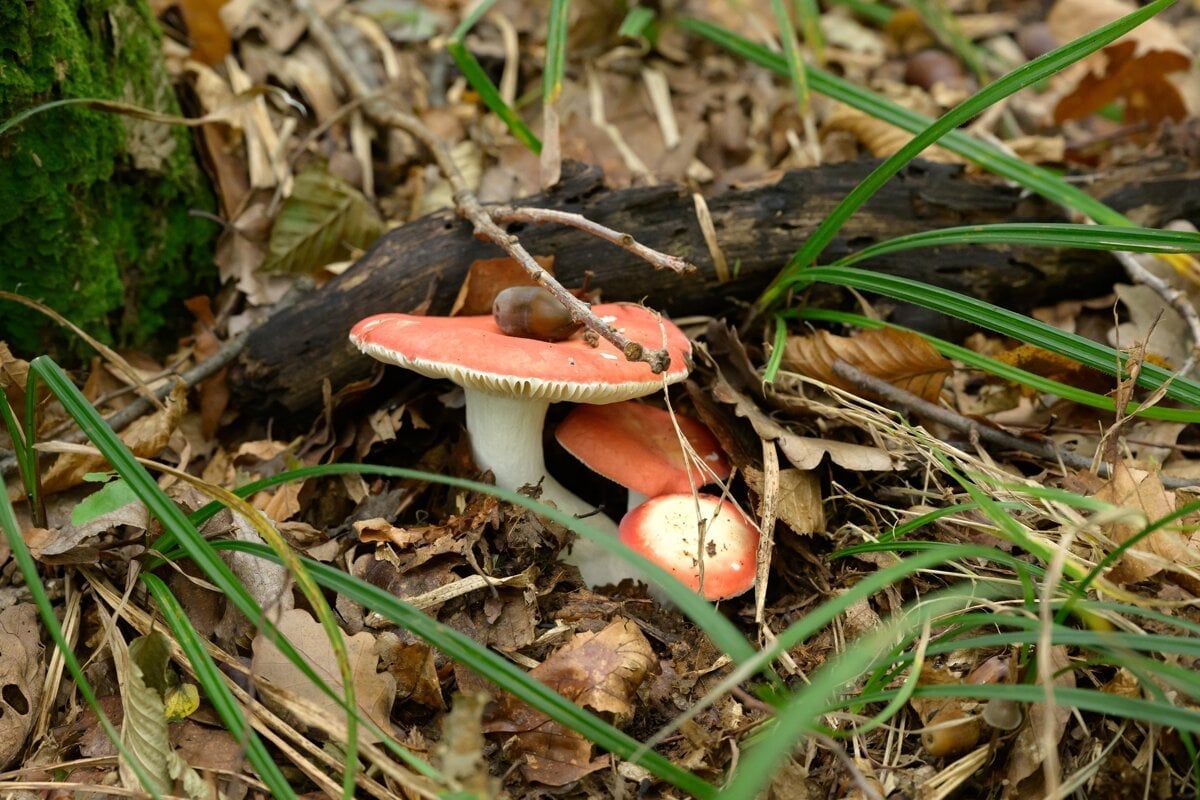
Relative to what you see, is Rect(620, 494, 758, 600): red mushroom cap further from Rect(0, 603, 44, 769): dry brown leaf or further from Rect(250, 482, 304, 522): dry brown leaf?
Rect(0, 603, 44, 769): dry brown leaf

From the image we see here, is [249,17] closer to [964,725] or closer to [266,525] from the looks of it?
[266,525]

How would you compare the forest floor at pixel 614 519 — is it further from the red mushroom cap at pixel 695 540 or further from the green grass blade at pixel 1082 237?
the green grass blade at pixel 1082 237

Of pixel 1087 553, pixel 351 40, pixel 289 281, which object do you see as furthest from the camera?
pixel 351 40

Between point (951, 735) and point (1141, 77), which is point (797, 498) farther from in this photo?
point (1141, 77)

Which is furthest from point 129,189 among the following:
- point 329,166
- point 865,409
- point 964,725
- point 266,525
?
point 964,725

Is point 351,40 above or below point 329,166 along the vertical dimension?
above

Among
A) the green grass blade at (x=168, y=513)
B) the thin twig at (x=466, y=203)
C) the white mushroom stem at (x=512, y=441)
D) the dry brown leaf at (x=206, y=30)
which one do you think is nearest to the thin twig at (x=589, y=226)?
the thin twig at (x=466, y=203)

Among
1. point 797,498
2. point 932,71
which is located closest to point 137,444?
point 797,498
